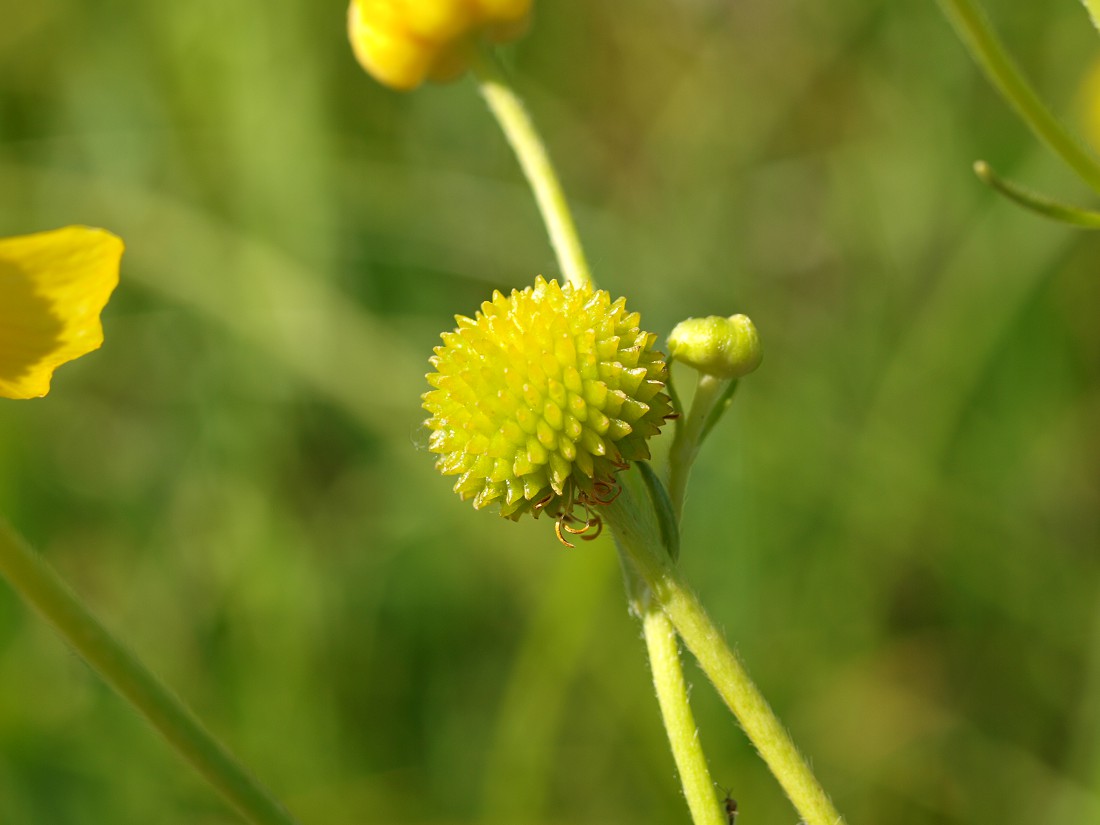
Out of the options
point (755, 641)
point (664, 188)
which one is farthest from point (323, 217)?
point (755, 641)

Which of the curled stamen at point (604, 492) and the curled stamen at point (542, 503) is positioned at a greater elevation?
the curled stamen at point (604, 492)

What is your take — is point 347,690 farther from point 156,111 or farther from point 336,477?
point 156,111

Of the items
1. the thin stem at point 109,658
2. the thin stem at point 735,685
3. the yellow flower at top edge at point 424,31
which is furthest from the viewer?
the yellow flower at top edge at point 424,31

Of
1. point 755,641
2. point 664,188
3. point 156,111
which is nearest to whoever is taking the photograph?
point 755,641

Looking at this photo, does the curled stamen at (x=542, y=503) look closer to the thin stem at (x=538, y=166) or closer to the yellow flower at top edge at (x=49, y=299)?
the thin stem at (x=538, y=166)

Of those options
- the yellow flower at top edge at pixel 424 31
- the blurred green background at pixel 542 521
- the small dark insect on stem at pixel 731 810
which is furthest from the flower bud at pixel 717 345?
the blurred green background at pixel 542 521

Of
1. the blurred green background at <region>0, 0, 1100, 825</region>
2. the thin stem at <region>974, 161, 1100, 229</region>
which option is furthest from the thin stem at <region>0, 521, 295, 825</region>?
the blurred green background at <region>0, 0, 1100, 825</region>

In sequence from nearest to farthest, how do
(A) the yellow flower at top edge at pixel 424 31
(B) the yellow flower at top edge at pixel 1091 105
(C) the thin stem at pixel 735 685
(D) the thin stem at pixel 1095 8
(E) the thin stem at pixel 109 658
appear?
(E) the thin stem at pixel 109 658 → (C) the thin stem at pixel 735 685 → (D) the thin stem at pixel 1095 8 → (A) the yellow flower at top edge at pixel 424 31 → (B) the yellow flower at top edge at pixel 1091 105
